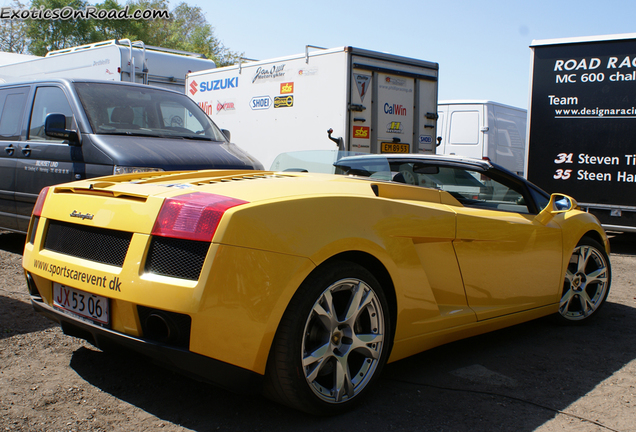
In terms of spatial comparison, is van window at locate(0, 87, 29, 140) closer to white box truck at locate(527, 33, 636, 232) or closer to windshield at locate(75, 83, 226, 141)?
windshield at locate(75, 83, 226, 141)

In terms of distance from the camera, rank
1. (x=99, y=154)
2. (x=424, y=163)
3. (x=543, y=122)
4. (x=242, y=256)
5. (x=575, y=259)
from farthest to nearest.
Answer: (x=543, y=122) < (x=99, y=154) < (x=575, y=259) < (x=424, y=163) < (x=242, y=256)

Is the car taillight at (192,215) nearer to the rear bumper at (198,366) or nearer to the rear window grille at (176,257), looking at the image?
the rear window grille at (176,257)

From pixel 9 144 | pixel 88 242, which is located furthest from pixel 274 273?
pixel 9 144

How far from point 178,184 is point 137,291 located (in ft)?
1.95

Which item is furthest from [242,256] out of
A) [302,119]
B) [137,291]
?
[302,119]

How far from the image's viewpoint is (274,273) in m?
2.28

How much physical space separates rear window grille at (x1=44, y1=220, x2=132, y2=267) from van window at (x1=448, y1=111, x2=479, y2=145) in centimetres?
1225

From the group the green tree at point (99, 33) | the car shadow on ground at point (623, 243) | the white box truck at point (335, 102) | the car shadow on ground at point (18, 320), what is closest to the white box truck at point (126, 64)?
the white box truck at point (335, 102)

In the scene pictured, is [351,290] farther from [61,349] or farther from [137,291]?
[61,349]

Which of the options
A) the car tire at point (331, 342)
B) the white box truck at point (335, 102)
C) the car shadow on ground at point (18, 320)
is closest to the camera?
the car tire at point (331, 342)

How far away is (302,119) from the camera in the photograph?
29.8 feet

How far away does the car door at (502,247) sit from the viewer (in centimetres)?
325

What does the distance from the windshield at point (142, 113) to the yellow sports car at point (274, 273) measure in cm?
274

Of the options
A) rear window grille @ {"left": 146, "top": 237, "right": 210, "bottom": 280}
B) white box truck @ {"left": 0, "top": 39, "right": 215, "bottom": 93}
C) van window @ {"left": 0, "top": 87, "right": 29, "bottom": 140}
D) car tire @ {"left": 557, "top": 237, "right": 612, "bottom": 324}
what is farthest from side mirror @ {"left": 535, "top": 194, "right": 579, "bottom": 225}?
white box truck @ {"left": 0, "top": 39, "right": 215, "bottom": 93}
